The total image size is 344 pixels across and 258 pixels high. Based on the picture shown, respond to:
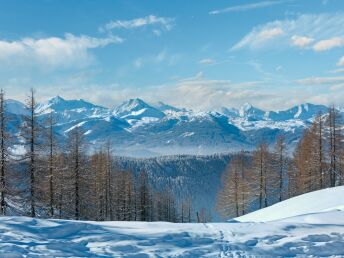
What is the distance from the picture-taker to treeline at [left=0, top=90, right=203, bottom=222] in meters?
30.5

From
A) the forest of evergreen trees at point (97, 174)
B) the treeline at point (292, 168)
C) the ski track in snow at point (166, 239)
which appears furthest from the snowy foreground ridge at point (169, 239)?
the treeline at point (292, 168)

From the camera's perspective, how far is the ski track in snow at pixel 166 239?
40.0ft

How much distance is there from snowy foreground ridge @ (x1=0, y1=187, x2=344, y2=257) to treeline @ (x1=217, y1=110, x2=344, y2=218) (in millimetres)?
31541

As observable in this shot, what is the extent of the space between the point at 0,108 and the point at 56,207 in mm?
11966

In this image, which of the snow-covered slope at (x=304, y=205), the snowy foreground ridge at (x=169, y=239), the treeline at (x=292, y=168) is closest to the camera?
the snowy foreground ridge at (x=169, y=239)

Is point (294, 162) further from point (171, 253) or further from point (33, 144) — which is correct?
point (171, 253)

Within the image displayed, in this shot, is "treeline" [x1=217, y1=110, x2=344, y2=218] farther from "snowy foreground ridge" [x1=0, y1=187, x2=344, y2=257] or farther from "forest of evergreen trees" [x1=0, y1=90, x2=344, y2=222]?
"snowy foreground ridge" [x1=0, y1=187, x2=344, y2=257]

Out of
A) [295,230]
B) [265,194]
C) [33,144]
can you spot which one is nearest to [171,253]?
[295,230]

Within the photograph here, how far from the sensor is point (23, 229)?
14.1 m

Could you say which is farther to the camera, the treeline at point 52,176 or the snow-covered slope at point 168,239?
the treeline at point 52,176

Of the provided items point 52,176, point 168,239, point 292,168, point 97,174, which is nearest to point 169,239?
point 168,239

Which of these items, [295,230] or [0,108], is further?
[0,108]

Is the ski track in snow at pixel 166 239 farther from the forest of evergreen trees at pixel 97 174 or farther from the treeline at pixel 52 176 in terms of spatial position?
the forest of evergreen trees at pixel 97 174

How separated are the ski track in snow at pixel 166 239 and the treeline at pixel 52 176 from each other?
1636 centimetres
